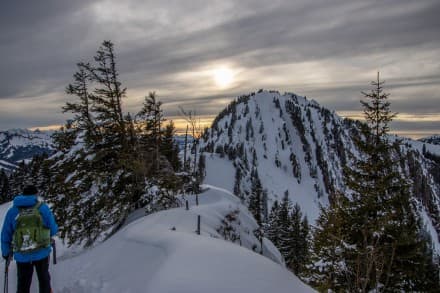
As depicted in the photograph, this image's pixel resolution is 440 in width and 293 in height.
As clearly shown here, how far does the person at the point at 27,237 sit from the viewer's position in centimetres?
638

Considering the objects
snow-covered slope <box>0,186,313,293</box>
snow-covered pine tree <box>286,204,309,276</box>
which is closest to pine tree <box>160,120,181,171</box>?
snow-covered pine tree <box>286,204,309,276</box>

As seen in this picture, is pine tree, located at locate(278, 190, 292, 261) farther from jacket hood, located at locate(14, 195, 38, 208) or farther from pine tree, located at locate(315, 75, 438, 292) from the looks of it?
jacket hood, located at locate(14, 195, 38, 208)

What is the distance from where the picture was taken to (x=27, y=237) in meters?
6.38

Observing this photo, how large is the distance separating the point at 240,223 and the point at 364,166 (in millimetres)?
8398

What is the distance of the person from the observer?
251 inches

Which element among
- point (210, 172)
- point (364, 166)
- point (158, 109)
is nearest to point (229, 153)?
point (210, 172)

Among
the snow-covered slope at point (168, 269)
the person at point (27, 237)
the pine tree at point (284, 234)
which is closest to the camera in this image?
the snow-covered slope at point (168, 269)

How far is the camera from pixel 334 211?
13.6m

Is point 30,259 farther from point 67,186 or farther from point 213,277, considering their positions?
point 67,186

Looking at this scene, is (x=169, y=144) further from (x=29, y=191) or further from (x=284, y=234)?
(x=29, y=191)

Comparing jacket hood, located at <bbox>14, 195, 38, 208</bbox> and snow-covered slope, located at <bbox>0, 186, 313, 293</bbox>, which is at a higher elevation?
jacket hood, located at <bbox>14, 195, 38, 208</bbox>

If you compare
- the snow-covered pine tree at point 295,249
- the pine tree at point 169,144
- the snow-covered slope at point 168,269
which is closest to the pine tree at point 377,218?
the snow-covered slope at point 168,269

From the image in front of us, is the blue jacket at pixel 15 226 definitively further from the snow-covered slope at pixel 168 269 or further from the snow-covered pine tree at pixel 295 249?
the snow-covered pine tree at pixel 295 249

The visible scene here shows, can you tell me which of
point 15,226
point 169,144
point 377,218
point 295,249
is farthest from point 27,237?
point 295,249
